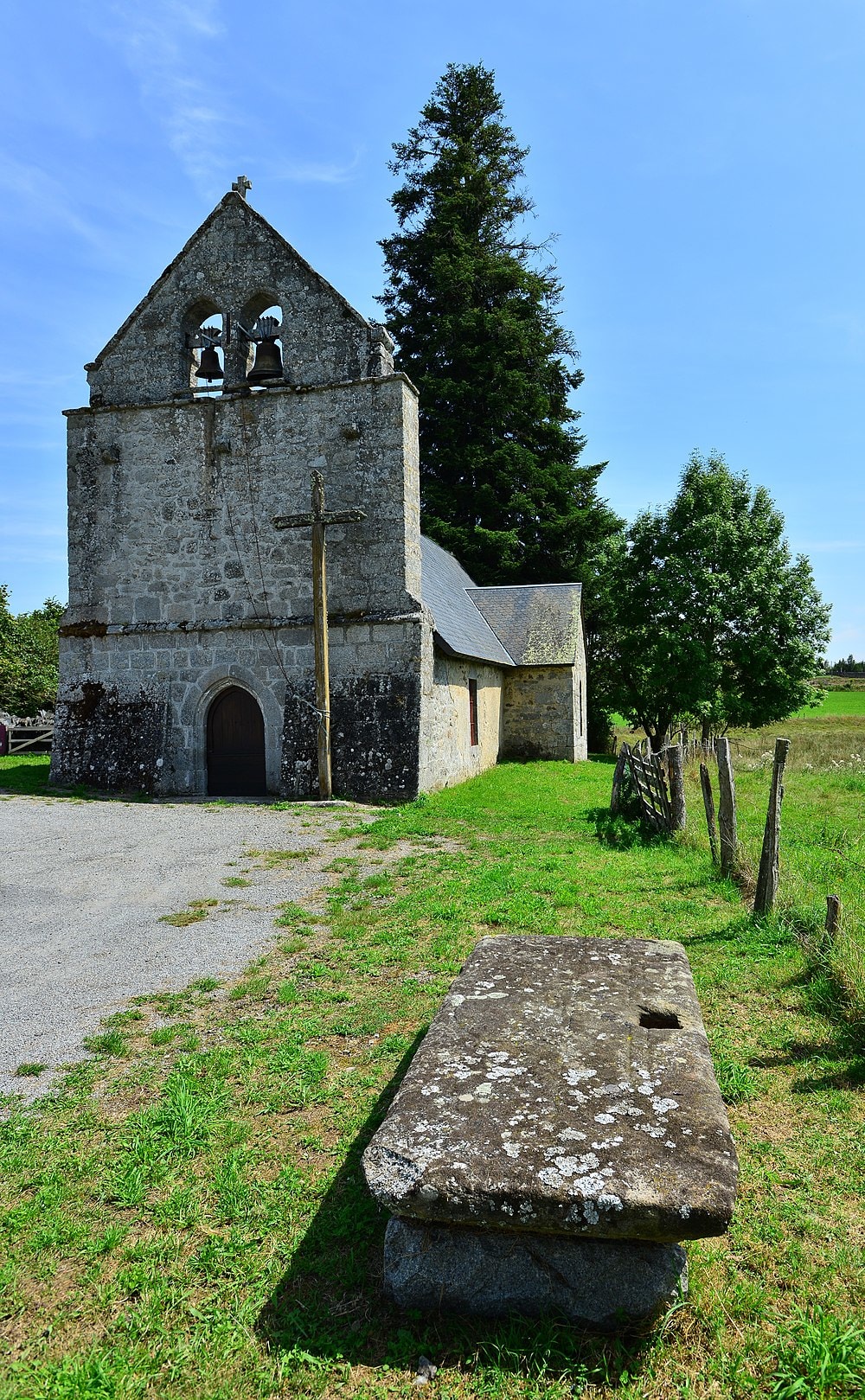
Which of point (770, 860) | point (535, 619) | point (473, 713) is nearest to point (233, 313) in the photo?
point (473, 713)

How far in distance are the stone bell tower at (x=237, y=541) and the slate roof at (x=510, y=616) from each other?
4317mm

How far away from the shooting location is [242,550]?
14.9 m

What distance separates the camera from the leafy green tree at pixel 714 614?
2570cm

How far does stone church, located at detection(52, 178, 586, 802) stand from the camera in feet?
46.5

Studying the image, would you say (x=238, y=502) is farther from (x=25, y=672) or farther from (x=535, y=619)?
(x=25, y=672)

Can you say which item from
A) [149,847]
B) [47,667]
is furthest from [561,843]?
[47,667]

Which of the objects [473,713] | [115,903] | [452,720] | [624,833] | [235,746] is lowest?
[115,903]

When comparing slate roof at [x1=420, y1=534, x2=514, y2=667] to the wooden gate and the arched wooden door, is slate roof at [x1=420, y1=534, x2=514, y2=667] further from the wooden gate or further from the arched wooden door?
the wooden gate

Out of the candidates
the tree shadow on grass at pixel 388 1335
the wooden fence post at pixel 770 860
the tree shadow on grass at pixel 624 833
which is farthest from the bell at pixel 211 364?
the tree shadow on grass at pixel 388 1335

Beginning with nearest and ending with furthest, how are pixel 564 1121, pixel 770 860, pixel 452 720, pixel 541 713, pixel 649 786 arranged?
pixel 564 1121 < pixel 770 860 < pixel 649 786 < pixel 452 720 < pixel 541 713

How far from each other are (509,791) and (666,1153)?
12824mm

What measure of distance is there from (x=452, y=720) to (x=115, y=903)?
928 centimetres

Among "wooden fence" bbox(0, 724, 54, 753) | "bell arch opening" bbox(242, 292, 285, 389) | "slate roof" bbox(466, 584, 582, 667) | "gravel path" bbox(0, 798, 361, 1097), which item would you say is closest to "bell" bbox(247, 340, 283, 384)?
"bell arch opening" bbox(242, 292, 285, 389)

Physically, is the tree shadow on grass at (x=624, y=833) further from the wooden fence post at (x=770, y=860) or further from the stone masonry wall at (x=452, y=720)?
the stone masonry wall at (x=452, y=720)
